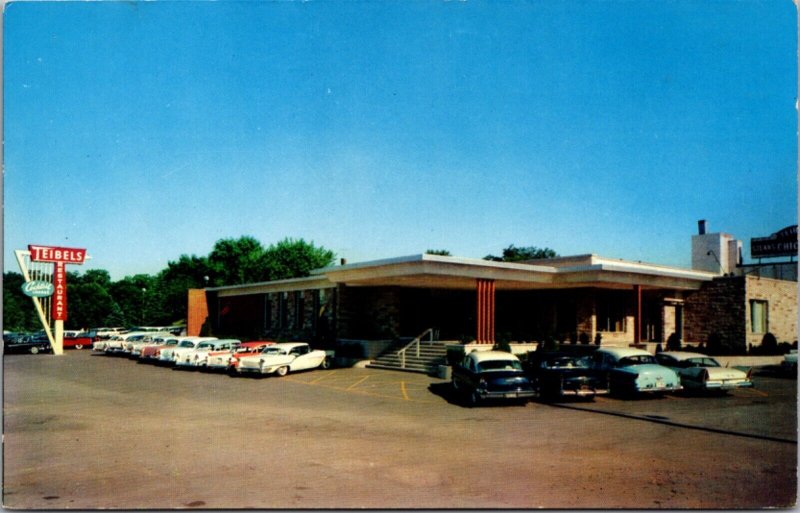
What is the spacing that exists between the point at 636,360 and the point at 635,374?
1550mm

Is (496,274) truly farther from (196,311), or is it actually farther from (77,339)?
(77,339)

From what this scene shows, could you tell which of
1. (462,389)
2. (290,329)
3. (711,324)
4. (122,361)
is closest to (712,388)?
(462,389)

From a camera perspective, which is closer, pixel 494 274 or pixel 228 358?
pixel 228 358

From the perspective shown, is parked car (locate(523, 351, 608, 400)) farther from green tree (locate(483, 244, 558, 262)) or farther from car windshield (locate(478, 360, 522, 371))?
green tree (locate(483, 244, 558, 262))

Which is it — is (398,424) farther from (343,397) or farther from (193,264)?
(193,264)

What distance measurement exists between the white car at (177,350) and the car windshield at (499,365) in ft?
51.2

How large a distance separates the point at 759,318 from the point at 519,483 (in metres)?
28.0

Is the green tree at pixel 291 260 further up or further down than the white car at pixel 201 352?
further up

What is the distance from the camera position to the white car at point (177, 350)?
26938mm

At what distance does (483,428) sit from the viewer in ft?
40.6

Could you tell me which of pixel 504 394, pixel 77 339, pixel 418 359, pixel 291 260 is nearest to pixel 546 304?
pixel 418 359

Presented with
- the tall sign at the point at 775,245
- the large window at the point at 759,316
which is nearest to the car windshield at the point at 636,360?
the large window at the point at 759,316

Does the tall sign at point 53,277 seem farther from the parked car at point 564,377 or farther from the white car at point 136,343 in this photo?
the parked car at point 564,377

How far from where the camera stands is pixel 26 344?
1443 inches
